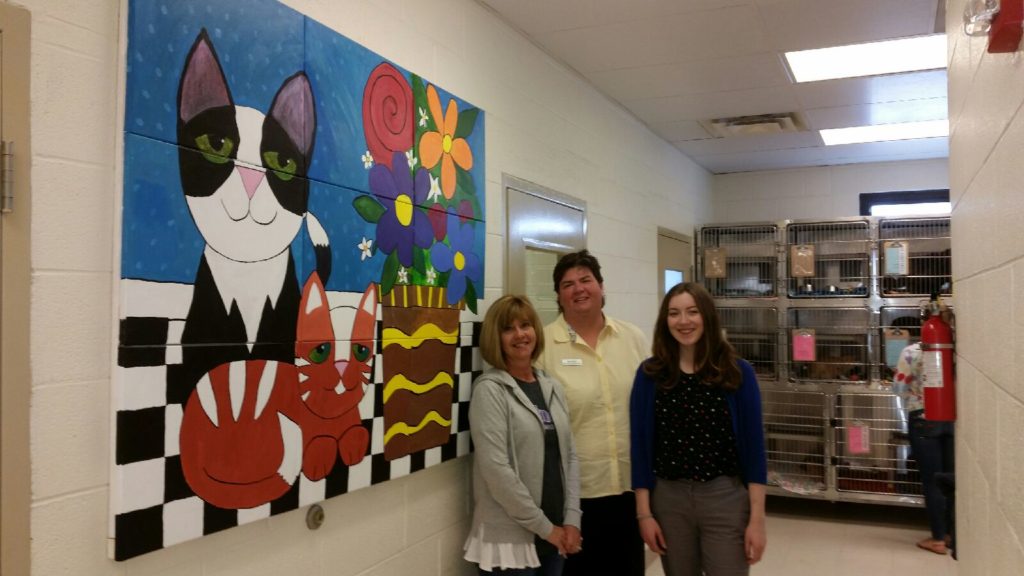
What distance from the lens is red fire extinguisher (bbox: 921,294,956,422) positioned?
200cm

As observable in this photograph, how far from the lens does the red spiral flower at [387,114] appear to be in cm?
234

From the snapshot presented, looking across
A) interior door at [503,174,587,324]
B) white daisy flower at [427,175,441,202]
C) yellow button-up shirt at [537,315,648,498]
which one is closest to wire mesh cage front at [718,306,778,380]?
interior door at [503,174,587,324]

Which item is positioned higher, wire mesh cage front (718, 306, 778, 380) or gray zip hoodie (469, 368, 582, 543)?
wire mesh cage front (718, 306, 778, 380)

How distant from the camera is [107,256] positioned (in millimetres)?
1567

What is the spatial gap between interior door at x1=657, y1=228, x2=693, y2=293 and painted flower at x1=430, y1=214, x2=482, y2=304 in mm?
2726

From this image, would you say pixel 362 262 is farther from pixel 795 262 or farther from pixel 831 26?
pixel 795 262

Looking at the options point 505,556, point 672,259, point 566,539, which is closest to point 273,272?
point 505,556

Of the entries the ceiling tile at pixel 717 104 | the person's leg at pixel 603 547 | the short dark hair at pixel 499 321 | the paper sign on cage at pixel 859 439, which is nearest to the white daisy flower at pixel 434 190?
the short dark hair at pixel 499 321

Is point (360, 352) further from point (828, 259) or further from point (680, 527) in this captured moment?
point (828, 259)

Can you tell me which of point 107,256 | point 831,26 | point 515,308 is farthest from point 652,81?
point 107,256

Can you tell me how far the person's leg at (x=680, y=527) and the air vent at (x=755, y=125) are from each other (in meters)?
3.06

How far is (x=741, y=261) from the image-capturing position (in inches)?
229

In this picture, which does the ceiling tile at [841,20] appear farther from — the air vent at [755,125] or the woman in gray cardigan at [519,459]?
the woman in gray cardigan at [519,459]

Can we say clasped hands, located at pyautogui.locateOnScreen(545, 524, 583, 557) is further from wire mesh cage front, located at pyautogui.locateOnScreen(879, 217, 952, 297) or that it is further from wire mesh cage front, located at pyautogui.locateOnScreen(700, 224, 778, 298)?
wire mesh cage front, located at pyautogui.locateOnScreen(879, 217, 952, 297)
